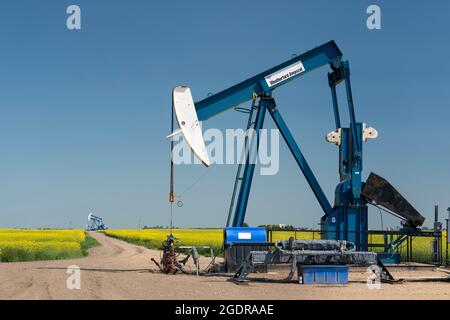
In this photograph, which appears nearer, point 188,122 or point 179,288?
point 179,288

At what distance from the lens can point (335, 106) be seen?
63.1 feet

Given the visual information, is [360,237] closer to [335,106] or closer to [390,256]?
[390,256]

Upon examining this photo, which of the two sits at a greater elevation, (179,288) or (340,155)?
(340,155)

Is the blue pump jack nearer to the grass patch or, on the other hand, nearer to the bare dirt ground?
the bare dirt ground

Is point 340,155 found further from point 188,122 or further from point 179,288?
point 179,288

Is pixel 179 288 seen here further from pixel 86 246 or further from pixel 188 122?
pixel 86 246

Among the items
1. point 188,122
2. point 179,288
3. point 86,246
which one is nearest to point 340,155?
point 188,122

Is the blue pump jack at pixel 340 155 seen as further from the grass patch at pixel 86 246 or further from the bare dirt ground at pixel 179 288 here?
the grass patch at pixel 86 246

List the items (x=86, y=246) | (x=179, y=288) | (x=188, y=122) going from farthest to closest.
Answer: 1. (x=86, y=246)
2. (x=188, y=122)
3. (x=179, y=288)

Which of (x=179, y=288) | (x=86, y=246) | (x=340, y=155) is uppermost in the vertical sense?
(x=340, y=155)

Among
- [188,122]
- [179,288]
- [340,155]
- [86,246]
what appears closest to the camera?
[179,288]

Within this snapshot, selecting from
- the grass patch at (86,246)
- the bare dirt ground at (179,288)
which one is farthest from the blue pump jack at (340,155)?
the grass patch at (86,246)
